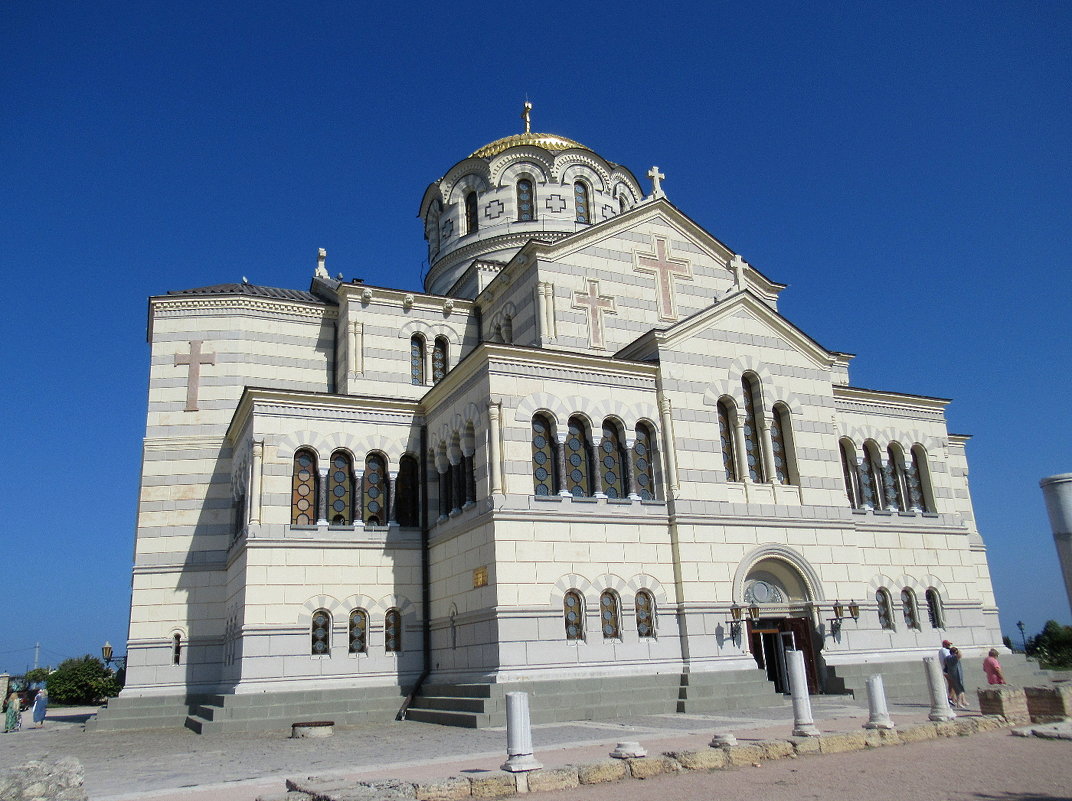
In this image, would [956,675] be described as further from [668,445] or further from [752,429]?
[668,445]

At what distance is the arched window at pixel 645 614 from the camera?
68.7ft

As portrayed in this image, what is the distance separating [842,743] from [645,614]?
825cm

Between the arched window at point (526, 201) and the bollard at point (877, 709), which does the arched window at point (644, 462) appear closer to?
the bollard at point (877, 709)

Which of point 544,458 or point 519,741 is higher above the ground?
point 544,458

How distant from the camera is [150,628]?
83.1 ft

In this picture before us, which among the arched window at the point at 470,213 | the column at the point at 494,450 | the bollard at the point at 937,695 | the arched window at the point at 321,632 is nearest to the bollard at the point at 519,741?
the bollard at the point at 937,695

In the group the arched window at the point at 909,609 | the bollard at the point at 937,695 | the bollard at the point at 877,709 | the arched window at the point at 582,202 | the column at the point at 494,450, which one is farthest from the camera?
the arched window at the point at 582,202

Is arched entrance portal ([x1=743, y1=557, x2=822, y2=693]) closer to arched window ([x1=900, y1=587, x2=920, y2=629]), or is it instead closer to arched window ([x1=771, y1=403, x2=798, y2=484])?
arched window ([x1=771, y1=403, x2=798, y2=484])

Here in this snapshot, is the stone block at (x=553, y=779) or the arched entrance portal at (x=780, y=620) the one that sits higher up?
the arched entrance portal at (x=780, y=620)

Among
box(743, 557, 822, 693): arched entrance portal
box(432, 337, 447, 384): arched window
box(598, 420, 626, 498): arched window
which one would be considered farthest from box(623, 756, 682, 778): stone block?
box(432, 337, 447, 384): arched window

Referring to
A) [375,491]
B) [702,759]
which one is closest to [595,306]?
[375,491]

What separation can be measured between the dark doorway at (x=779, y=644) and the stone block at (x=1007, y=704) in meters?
7.12

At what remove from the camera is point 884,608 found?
967 inches

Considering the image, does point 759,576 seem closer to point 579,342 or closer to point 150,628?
point 579,342
